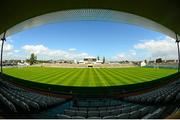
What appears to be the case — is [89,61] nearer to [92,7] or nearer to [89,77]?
[89,77]

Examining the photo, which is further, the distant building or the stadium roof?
the distant building

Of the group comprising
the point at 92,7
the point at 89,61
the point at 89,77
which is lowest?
the point at 89,77

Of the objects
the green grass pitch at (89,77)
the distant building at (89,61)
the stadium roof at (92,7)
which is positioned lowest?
the green grass pitch at (89,77)

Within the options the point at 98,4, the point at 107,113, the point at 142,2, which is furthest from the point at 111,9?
the point at 107,113

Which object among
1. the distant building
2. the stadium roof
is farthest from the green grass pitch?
the distant building

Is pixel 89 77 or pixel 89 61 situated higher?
pixel 89 61

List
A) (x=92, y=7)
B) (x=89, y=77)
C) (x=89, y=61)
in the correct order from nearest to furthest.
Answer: (x=92, y=7)
(x=89, y=77)
(x=89, y=61)

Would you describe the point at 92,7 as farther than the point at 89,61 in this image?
No

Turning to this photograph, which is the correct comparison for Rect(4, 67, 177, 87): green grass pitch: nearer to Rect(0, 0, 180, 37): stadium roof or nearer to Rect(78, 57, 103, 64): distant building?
Rect(0, 0, 180, 37): stadium roof

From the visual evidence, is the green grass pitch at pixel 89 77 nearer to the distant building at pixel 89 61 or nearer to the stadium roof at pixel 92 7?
the stadium roof at pixel 92 7

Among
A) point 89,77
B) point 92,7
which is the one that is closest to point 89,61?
point 89,77

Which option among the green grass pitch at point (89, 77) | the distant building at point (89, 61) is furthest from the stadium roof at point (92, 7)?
the distant building at point (89, 61)

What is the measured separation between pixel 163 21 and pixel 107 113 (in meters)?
4.29

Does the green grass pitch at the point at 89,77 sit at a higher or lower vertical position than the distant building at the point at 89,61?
lower
